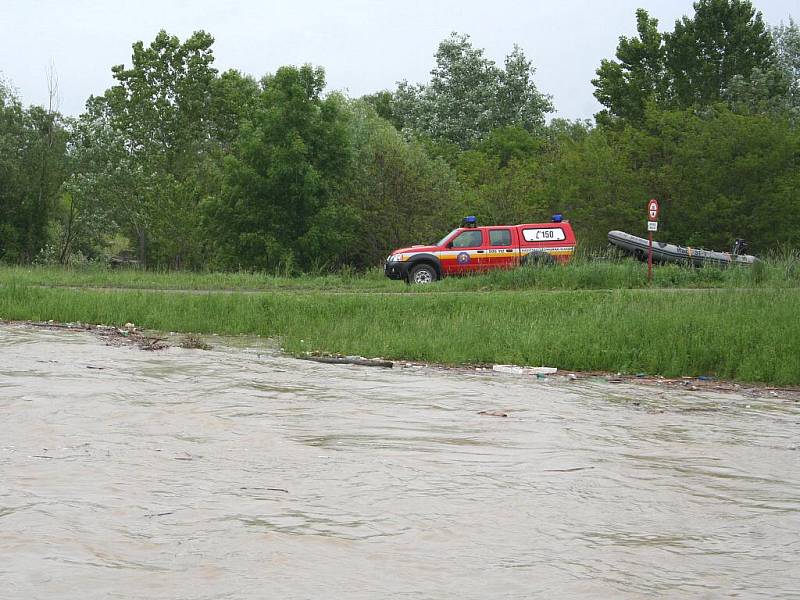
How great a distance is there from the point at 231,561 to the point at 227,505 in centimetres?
124

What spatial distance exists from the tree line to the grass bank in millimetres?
9510

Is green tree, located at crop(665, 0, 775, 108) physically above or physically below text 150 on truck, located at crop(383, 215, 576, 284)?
above

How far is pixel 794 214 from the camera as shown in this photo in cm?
3506

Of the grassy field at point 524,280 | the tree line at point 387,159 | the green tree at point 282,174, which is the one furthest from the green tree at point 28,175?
the grassy field at point 524,280

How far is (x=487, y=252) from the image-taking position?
2761 cm

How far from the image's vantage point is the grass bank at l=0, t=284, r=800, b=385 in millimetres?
15664

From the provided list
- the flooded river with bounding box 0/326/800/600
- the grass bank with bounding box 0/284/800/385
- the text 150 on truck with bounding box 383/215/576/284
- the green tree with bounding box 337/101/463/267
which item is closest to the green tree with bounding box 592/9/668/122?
the green tree with bounding box 337/101/463/267

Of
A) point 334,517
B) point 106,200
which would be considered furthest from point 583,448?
point 106,200

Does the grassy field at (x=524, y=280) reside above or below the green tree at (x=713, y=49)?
below

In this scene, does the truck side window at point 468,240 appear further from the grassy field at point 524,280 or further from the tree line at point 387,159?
the tree line at point 387,159

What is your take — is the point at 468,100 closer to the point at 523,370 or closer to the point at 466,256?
the point at 466,256

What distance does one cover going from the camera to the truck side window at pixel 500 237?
2761 cm

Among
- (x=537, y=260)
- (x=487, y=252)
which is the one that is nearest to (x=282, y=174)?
(x=487, y=252)

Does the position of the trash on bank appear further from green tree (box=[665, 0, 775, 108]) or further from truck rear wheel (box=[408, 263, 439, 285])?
green tree (box=[665, 0, 775, 108])
